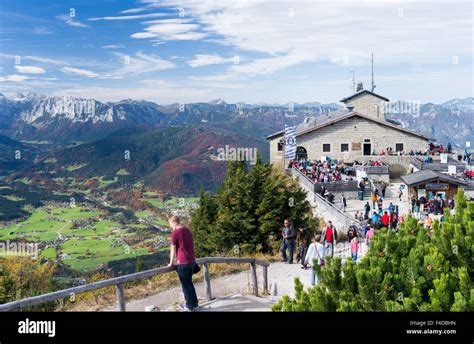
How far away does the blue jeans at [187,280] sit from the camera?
7410 mm

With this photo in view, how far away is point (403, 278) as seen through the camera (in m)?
5.72

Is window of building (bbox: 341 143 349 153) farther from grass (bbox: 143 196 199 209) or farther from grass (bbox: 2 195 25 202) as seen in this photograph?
grass (bbox: 2 195 25 202)

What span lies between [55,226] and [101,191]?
175ft

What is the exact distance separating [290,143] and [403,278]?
37.8 metres

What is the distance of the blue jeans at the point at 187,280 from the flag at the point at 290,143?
33869mm

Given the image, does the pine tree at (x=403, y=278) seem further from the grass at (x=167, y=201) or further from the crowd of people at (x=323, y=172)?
the grass at (x=167, y=201)

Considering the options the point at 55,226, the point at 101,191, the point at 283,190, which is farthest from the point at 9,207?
the point at 283,190

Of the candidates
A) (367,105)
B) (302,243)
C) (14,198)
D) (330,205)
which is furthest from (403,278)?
(14,198)

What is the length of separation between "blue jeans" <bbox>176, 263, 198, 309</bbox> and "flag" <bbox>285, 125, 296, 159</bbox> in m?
33.9

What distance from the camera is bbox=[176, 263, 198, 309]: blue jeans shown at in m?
7.41

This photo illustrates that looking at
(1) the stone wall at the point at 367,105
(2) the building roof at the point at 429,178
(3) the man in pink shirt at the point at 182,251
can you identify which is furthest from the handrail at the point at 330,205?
(1) the stone wall at the point at 367,105

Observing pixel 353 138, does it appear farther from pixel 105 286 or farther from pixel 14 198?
pixel 14 198

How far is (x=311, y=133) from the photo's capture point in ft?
158
